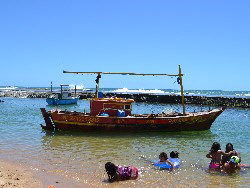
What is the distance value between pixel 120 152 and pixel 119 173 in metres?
4.93

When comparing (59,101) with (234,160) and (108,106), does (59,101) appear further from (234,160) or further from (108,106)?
(234,160)

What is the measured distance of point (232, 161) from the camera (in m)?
11.8

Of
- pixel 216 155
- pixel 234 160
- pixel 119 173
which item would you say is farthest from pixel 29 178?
pixel 234 160

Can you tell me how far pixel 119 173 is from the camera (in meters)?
10.4

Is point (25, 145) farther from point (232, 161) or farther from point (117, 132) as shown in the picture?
point (232, 161)

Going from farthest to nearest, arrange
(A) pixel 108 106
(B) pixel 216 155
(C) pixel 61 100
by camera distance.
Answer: (C) pixel 61 100 < (A) pixel 108 106 < (B) pixel 216 155

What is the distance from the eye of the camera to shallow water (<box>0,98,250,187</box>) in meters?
10.9

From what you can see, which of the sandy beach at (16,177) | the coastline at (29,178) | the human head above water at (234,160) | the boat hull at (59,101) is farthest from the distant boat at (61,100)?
the human head above water at (234,160)

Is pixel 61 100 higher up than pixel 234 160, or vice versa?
pixel 61 100

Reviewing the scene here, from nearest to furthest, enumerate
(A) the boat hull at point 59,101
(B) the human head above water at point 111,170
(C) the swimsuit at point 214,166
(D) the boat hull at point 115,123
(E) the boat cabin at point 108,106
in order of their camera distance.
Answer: (B) the human head above water at point 111,170 → (C) the swimsuit at point 214,166 → (D) the boat hull at point 115,123 → (E) the boat cabin at point 108,106 → (A) the boat hull at point 59,101

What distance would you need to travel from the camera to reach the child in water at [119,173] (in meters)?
10.2

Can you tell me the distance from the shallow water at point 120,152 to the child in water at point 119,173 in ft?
0.77

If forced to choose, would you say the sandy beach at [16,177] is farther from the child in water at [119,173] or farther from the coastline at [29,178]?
the child in water at [119,173]

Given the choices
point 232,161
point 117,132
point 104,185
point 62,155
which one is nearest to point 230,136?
point 117,132
